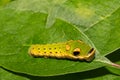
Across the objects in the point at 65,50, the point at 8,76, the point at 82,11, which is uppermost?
the point at 82,11

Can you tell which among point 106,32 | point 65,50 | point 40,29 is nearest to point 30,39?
point 40,29

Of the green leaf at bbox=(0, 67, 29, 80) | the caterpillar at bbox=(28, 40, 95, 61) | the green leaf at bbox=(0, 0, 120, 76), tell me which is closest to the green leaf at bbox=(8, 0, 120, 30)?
the green leaf at bbox=(0, 0, 120, 76)

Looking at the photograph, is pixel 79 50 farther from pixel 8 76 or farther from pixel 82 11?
pixel 8 76

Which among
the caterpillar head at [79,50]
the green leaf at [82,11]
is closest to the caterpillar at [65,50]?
the caterpillar head at [79,50]

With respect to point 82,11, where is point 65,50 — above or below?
below

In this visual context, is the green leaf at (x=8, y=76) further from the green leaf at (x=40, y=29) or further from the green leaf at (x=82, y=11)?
the green leaf at (x=82, y=11)

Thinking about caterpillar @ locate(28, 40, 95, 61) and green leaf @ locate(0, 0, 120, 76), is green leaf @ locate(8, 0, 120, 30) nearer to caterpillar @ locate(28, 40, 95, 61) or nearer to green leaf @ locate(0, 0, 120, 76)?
green leaf @ locate(0, 0, 120, 76)

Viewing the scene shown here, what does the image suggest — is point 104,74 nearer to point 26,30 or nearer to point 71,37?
point 71,37

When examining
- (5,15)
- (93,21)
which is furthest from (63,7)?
(5,15)
